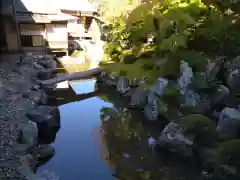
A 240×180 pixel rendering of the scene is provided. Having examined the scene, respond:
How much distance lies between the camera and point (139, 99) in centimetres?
827

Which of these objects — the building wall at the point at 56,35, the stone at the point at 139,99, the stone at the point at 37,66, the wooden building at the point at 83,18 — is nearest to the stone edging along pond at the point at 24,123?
the stone at the point at 37,66

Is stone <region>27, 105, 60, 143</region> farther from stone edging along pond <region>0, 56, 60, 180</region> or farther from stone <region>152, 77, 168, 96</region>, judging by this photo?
stone <region>152, 77, 168, 96</region>

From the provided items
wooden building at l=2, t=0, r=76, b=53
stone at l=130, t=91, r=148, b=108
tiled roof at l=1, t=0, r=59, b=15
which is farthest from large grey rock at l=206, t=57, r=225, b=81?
tiled roof at l=1, t=0, r=59, b=15

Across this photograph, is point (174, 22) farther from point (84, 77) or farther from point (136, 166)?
point (136, 166)

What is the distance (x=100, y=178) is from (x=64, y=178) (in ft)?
2.14

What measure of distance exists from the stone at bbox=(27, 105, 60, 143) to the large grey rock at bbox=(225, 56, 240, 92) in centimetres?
452

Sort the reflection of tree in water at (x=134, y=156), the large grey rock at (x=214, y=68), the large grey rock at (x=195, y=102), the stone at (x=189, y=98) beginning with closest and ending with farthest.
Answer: the reflection of tree in water at (x=134, y=156) → the large grey rock at (x=195, y=102) → the stone at (x=189, y=98) → the large grey rock at (x=214, y=68)

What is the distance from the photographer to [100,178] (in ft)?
17.3

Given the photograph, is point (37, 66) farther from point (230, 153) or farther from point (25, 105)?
point (230, 153)

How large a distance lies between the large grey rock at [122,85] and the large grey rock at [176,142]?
12.8ft

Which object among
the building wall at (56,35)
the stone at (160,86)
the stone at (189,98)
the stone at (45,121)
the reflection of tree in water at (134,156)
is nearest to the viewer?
the reflection of tree in water at (134,156)

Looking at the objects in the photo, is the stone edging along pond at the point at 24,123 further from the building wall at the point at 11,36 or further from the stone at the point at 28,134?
the building wall at the point at 11,36

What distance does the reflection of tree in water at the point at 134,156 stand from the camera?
5281 mm

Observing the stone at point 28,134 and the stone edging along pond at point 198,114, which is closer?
the stone edging along pond at point 198,114
